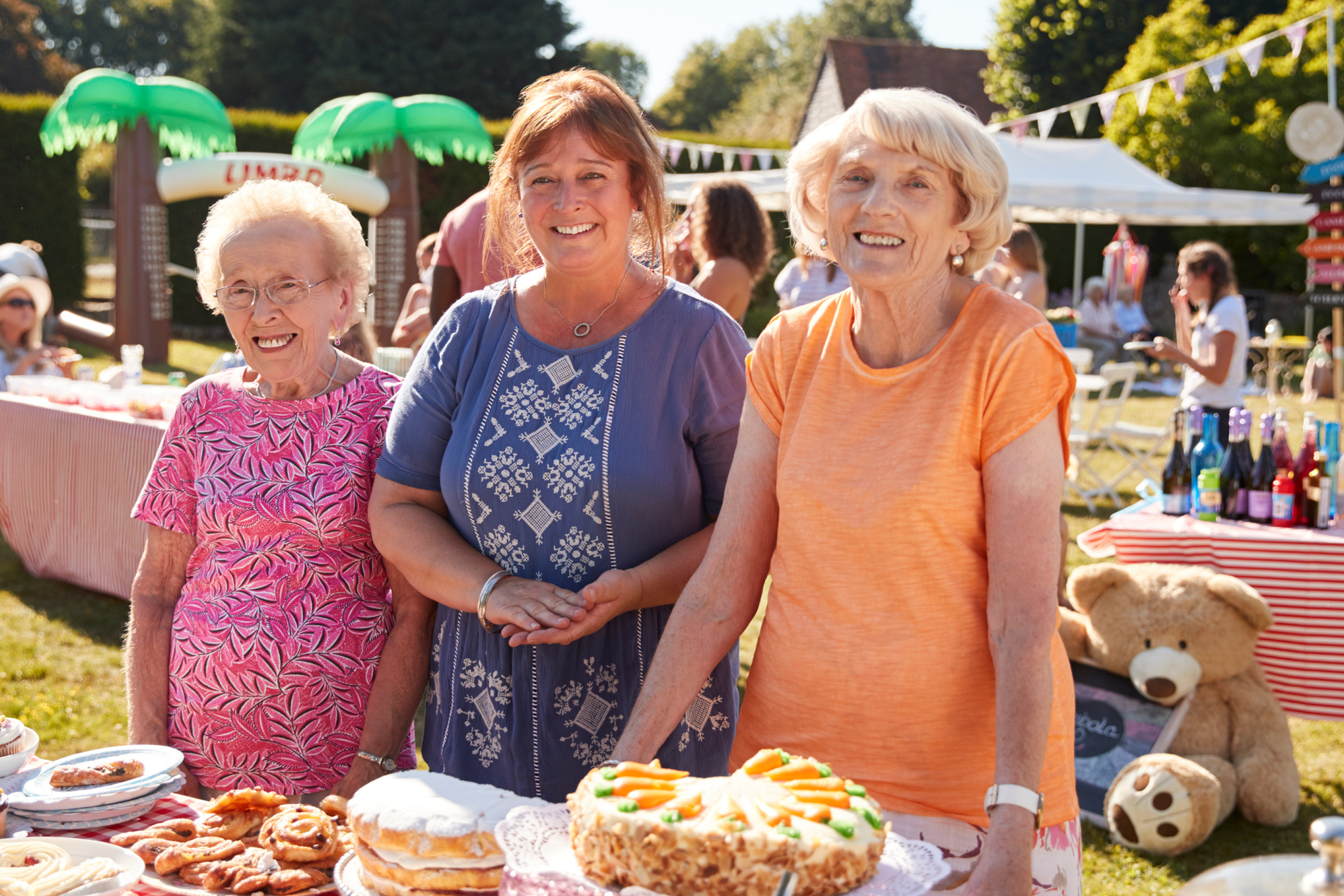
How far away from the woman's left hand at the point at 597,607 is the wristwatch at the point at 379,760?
433 millimetres

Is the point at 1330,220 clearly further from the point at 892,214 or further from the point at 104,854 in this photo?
the point at 104,854

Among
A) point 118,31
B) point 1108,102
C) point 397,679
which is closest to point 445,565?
point 397,679

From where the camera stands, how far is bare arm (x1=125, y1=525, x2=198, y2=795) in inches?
86.0

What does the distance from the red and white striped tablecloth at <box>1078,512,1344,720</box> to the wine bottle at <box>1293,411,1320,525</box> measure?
0.12 m

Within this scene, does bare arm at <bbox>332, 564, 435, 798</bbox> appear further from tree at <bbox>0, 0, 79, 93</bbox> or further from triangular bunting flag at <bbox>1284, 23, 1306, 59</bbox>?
tree at <bbox>0, 0, 79, 93</bbox>

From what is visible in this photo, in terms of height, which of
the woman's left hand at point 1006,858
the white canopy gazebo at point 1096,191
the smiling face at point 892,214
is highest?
the white canopy gazebo at point 1096,191

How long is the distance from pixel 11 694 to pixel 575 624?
13.8ft

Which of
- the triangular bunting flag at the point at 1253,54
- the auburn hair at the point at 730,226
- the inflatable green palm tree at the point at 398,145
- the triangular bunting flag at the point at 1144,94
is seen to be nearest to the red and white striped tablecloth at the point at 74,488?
the auburn hair at the point at 730,226

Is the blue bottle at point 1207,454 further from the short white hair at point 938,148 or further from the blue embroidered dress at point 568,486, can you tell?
the short white hair at point 938,148

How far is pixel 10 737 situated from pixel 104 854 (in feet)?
1.76

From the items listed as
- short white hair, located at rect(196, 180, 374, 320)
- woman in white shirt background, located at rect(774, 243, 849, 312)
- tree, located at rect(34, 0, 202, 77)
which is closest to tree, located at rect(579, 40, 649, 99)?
tree, located at rect(34, 0, 202, 77)

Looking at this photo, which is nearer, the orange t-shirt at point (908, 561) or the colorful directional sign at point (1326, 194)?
the orange t-shirt at point (908, 561)

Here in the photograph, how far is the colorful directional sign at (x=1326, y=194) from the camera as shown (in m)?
8.86

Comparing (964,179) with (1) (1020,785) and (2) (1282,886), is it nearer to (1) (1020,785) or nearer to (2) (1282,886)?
(1) (1020,785)
